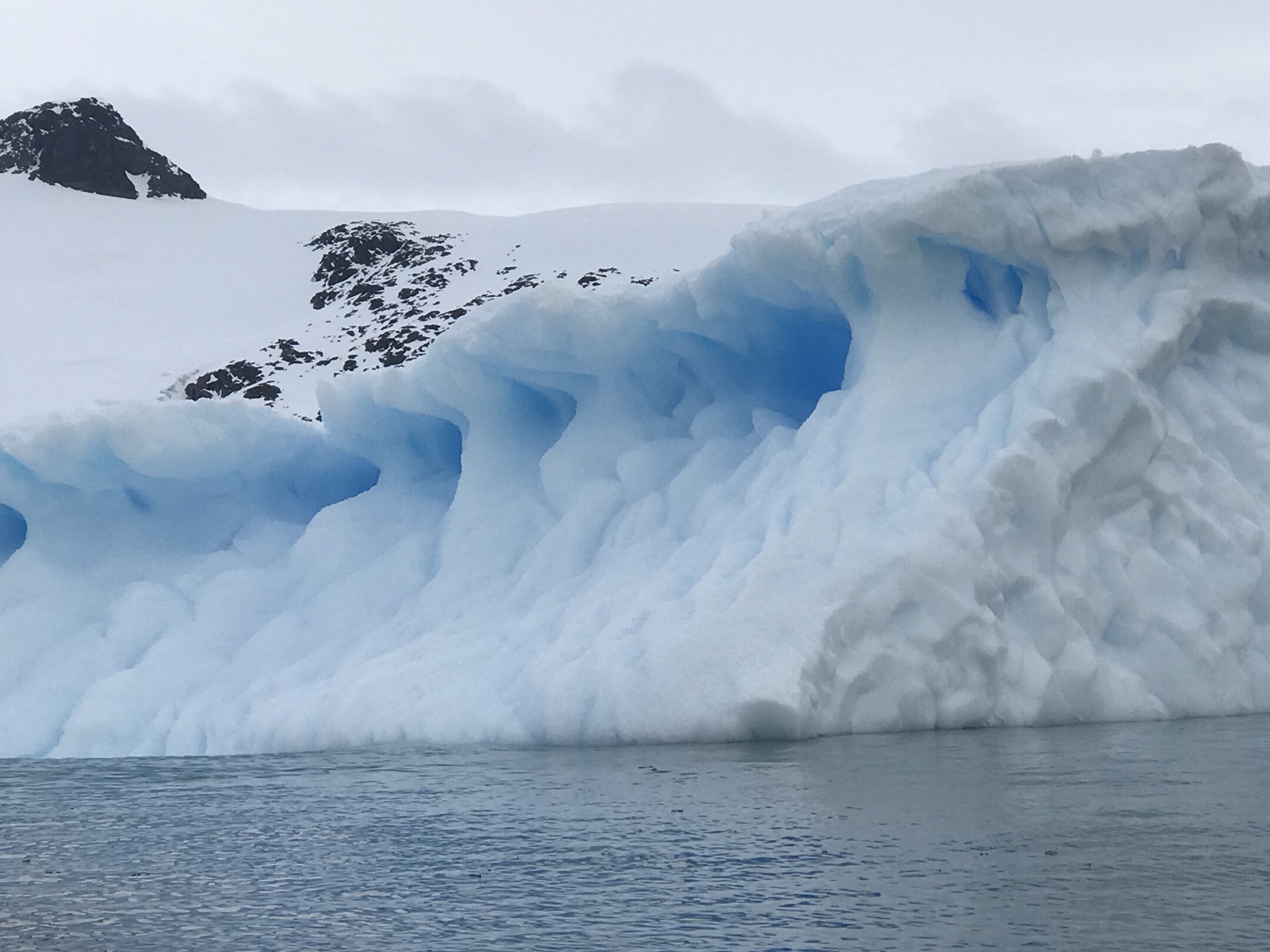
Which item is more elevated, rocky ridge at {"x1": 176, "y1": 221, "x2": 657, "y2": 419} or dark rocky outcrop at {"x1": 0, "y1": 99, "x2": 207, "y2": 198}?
dark rocky outcrop at {"x1": 0, "y1": 99, "x2": 207, "y2": 198}

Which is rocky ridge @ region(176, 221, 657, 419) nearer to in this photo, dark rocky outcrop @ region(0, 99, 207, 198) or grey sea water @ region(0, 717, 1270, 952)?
dark rocky outcrop @ region(0, 99, 207, 198)

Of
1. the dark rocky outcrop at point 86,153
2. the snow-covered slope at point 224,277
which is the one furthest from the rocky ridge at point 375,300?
the dark rocky outcrop at point 86,153

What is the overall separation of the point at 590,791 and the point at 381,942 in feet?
9.35

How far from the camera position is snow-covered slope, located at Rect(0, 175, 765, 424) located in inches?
1414

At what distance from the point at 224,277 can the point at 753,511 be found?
124ft

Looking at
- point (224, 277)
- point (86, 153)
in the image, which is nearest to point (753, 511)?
point (224, 277)

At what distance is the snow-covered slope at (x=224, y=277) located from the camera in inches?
1414

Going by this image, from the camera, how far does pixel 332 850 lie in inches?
244

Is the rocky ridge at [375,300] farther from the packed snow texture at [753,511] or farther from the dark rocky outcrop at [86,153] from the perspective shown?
the packed snow texture at [753,511]

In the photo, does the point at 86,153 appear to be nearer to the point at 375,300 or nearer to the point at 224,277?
the point at 224,277

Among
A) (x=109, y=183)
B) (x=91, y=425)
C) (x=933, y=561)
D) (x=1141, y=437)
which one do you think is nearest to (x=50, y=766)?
(x=91, y=425)

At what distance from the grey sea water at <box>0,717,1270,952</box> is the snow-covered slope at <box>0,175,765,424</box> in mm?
25630

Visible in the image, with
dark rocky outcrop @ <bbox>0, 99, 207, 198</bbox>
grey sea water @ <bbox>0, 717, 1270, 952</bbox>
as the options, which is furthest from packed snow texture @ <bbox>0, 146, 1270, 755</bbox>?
dark rocky outcrop @ <bbox>0, 99, 207, 198</bbox>

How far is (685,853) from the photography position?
575 centimetres
